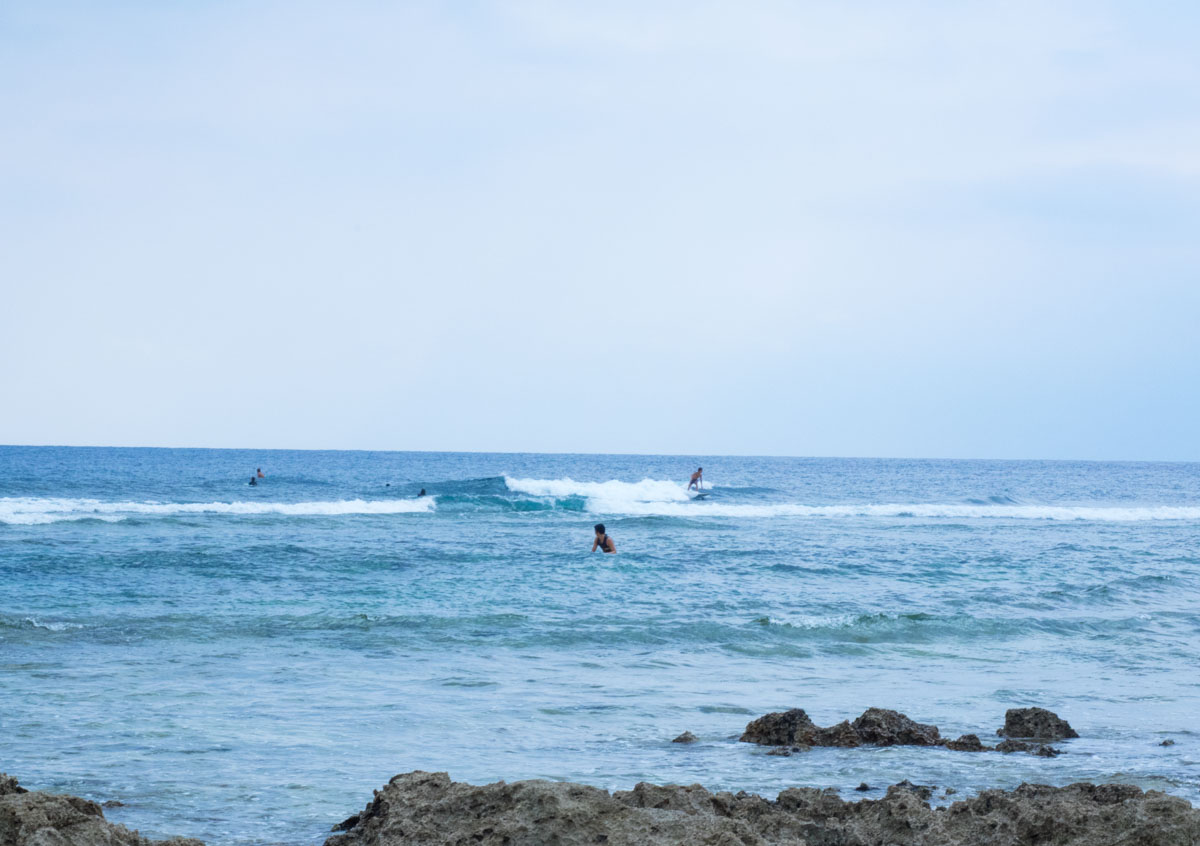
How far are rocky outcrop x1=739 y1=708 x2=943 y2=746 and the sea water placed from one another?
0.61 ft

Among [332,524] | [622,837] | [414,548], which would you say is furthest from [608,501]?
[622,837]

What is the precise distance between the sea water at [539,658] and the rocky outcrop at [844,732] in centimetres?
19

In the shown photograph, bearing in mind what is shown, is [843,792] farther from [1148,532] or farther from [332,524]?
[1148,532]

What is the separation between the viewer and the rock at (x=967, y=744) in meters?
7.25

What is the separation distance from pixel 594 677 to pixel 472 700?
158 centimetres

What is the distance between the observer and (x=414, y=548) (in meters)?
23.1

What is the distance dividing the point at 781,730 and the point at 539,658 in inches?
169

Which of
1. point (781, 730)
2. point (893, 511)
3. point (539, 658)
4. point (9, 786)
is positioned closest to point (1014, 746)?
point (781, 730)

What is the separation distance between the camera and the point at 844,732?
743 centimetres

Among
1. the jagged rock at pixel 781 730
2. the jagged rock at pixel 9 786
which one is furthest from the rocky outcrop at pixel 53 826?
the jagged rock at pixel 781 730

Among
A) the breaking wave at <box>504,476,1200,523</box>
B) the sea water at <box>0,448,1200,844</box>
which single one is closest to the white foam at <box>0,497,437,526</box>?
the sea water at <box>0,448,1200,844</box>

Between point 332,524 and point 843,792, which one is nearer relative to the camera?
point 843,792

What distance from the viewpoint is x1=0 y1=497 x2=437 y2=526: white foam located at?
30.8 m

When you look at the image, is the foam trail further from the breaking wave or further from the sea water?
the sea water
